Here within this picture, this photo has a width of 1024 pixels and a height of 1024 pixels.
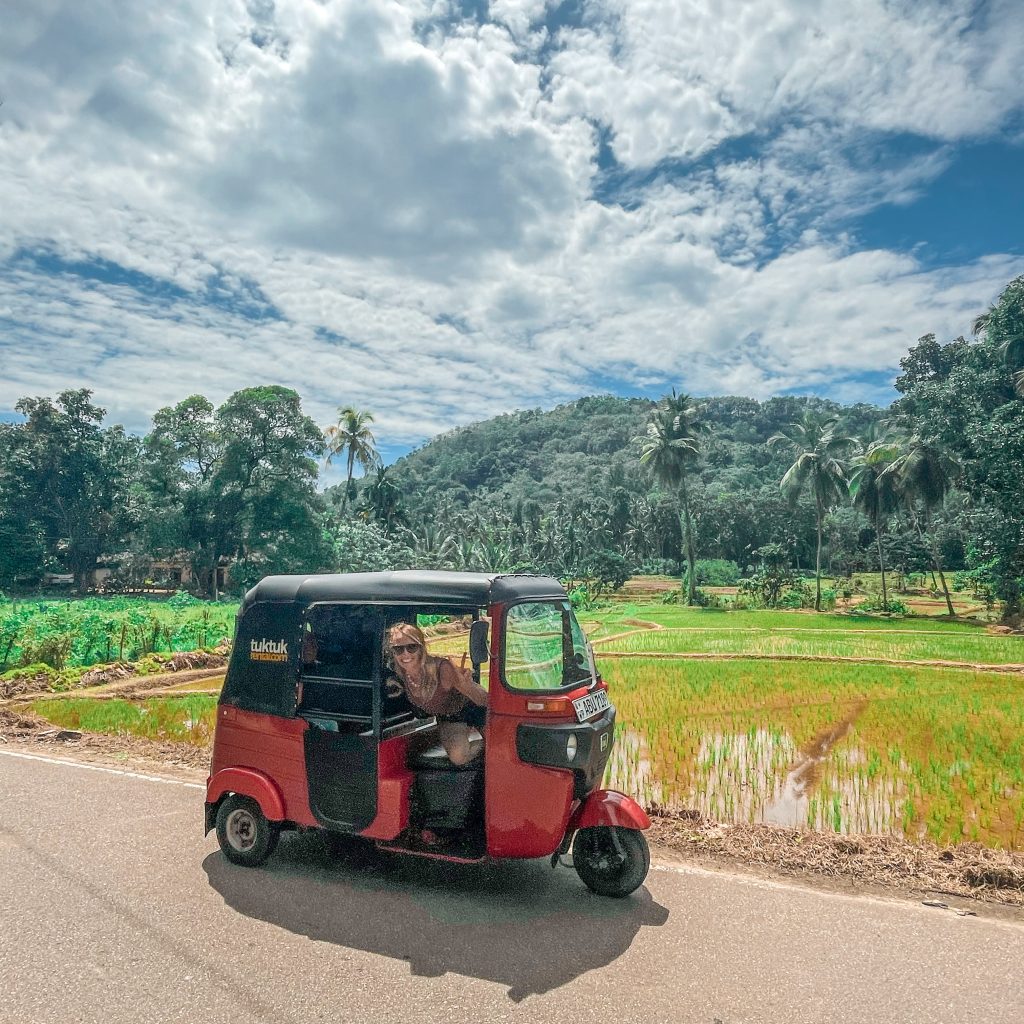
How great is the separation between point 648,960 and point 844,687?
12.4m

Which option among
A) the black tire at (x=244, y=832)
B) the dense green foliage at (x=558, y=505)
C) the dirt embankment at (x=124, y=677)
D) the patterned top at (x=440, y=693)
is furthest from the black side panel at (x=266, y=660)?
the dense green foliage at (x=558, y=505)

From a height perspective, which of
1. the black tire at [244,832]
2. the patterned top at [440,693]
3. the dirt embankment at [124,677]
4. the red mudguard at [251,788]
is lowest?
the dirt embankment at [124,677]

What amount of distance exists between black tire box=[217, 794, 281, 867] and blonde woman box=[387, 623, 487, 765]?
142cm

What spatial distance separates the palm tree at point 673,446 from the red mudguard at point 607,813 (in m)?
41.3

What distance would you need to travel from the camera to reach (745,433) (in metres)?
113

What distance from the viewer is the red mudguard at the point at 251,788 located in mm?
5066

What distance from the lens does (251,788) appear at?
514cm

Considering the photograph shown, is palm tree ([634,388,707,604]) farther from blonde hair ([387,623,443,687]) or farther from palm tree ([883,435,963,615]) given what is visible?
blonde hair ([387,623,443,687])

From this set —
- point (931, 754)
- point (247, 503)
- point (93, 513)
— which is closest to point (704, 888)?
point (931, 754)

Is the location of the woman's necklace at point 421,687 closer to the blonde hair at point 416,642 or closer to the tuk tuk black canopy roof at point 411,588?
the blonde hair at point 416,642

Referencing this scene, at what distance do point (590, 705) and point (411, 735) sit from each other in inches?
52.8

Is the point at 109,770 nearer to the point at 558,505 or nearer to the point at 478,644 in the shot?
the point at 478,644

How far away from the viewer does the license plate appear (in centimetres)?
454

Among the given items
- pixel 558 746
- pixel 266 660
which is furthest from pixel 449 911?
pixel 266 660
